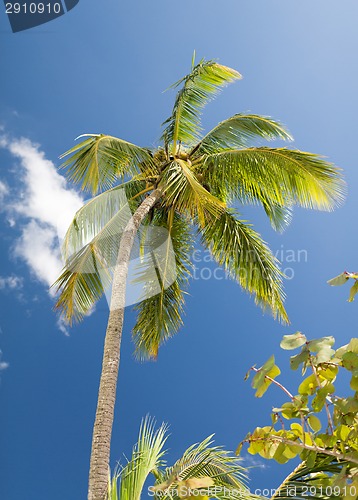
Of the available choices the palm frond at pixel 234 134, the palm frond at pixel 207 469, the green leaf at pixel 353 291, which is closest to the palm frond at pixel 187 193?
the palm frond at pixel 234 134

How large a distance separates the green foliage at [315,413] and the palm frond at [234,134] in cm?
741

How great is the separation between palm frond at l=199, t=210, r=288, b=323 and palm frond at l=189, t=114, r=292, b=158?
1.19 metres

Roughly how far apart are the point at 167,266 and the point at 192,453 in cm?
348

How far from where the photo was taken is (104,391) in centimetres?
617

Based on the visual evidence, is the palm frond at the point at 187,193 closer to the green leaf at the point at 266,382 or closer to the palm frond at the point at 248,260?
the palm frond at the point at 248,260

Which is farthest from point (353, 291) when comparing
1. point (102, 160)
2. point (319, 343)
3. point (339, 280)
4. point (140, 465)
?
point (102, 160)

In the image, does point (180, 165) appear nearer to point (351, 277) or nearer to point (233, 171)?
point (233, 171)

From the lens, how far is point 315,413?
6.15ft

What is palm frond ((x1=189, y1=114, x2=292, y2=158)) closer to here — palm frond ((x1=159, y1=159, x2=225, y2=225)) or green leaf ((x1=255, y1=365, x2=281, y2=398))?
palm frond ((x1=159, y1=159, x2=225, y2=225))

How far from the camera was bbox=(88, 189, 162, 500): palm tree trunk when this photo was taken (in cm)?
542

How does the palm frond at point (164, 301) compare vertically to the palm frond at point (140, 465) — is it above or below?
above

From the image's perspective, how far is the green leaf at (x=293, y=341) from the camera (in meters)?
1.88

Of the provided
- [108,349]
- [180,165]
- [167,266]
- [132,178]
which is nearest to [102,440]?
[108,349]

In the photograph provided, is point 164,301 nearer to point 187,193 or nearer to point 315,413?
point 187,193
